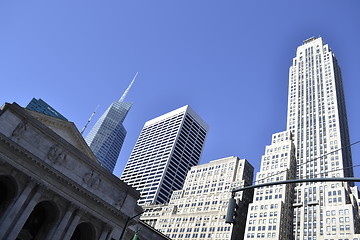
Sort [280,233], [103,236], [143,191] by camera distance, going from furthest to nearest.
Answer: [143,191] → [280,233] → [103,236]

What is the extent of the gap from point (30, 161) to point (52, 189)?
4729 millimetres

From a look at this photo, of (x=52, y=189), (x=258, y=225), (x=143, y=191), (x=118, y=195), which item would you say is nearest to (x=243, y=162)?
(x=258, y=225)

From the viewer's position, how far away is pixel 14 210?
3809 centimetres

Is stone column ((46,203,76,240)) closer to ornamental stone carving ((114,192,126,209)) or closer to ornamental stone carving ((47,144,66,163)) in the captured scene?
ornamental stone carving ((47,144,66,163))

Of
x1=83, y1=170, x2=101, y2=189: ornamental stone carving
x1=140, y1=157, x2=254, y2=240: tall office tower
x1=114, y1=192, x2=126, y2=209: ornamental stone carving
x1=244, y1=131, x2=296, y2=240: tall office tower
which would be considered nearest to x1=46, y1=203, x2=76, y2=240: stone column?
x1=83, y1=170, x2=101, y2=189: ornamental stone carving

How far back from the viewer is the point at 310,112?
462 ft

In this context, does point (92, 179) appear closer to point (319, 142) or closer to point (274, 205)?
point (274, 205)

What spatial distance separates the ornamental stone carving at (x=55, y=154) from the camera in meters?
42.6

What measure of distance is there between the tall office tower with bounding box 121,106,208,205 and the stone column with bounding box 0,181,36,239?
11737cm

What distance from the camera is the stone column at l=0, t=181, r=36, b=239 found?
120 feet

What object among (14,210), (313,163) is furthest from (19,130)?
(313,163)

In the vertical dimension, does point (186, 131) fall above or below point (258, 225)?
above

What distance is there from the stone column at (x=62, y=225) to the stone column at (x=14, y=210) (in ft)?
17.7

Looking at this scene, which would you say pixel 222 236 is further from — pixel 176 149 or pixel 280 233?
pixel 176 149
